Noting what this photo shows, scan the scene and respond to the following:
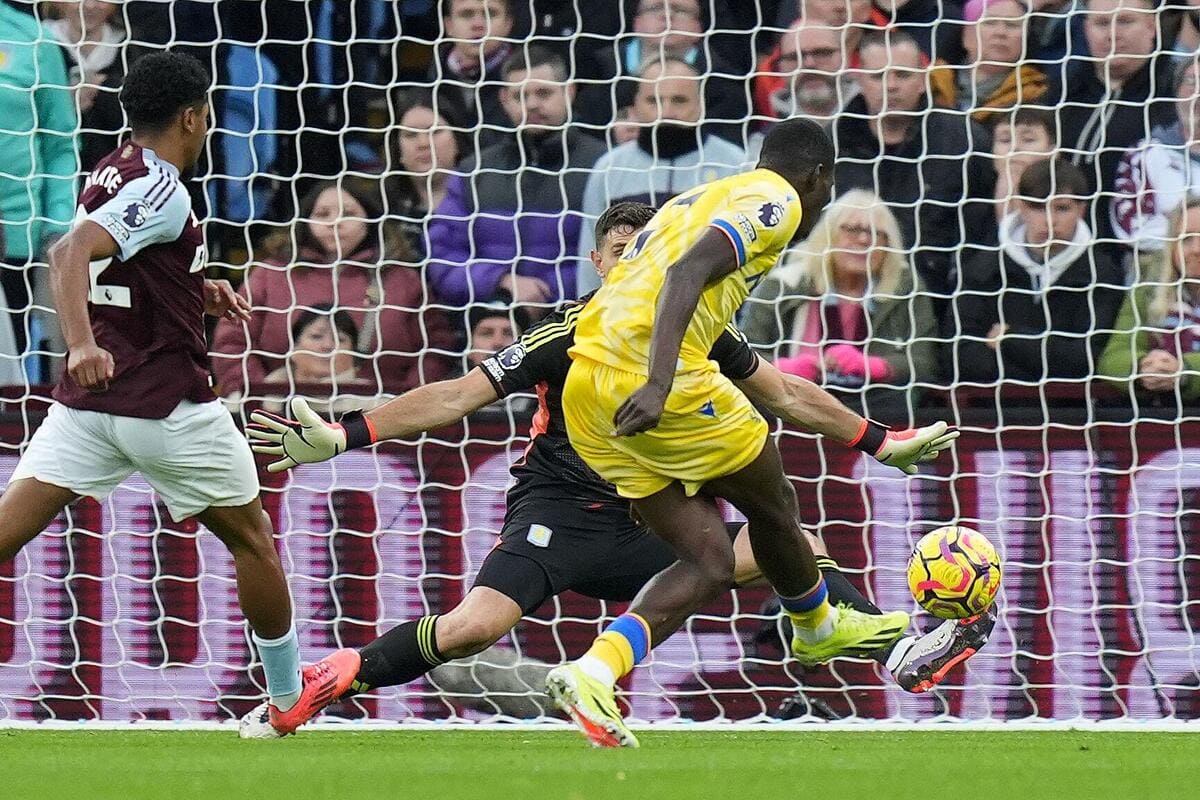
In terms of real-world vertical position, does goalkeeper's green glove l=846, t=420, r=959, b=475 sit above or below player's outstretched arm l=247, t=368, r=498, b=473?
below

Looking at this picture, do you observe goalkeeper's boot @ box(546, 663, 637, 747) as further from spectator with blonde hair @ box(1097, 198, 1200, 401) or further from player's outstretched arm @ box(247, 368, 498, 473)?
spectator with blonde hair @ box(1097, 198, 1200, 401)

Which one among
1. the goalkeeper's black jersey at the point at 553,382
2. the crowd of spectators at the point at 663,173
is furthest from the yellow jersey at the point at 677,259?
the crowd of spectators at the point at 663,173

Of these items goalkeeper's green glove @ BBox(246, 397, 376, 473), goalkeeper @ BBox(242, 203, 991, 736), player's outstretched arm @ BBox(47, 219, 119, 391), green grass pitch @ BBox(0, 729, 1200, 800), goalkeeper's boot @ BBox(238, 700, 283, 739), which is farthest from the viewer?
goalkeeper's boot @ BBox(238, 700, 283, 739)

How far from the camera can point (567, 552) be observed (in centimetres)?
597

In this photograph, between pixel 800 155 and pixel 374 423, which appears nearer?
pixel 800 155

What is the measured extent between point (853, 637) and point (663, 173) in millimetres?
2589

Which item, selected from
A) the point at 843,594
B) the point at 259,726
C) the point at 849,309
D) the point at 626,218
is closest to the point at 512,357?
the point at 626,218

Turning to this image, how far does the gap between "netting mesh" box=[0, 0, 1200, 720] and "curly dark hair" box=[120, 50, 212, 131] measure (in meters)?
1.98

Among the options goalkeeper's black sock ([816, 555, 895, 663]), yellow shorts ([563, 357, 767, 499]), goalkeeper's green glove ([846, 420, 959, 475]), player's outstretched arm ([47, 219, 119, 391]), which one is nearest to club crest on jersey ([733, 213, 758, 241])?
yellow shorts ([563, 357, 767, 499])

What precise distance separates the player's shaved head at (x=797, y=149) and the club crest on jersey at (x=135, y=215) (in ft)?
5.64

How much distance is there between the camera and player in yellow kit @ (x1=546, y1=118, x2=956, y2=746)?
5.04 meters

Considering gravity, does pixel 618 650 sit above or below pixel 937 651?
above

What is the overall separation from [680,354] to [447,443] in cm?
223

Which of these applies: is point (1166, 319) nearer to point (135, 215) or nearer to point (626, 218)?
point (626, 218)
